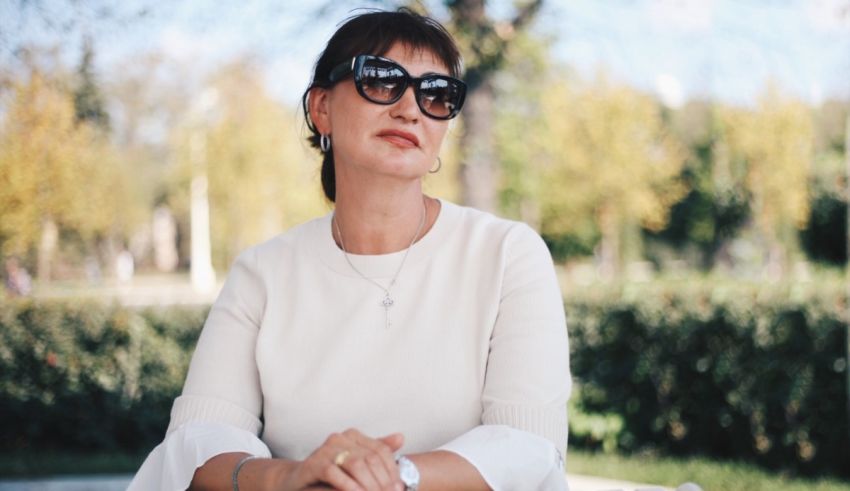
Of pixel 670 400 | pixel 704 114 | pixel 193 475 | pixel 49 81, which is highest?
pixel 704 114

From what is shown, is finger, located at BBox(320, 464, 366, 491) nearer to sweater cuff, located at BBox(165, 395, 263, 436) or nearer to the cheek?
sweater cuff, located at BBox(165, 395, 263, 436)

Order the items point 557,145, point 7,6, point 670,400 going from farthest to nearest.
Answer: point 557,145
point 670,400
point 7,6

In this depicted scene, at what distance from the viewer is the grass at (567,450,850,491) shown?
18.5 feet

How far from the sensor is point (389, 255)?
73.9 inches

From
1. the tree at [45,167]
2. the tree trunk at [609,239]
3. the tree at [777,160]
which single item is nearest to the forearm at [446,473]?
the tree at [45,167]

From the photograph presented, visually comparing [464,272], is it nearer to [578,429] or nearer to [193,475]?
[193,475]

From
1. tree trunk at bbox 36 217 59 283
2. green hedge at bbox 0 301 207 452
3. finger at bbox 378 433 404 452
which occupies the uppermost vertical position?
finger at bbox 378 433 404 452

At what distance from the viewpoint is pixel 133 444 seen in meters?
7.24

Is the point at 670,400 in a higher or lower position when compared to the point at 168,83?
lower

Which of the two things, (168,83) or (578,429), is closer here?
(578,429)

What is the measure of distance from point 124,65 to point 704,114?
89.9 feet

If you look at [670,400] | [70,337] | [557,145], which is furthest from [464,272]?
[557,145]

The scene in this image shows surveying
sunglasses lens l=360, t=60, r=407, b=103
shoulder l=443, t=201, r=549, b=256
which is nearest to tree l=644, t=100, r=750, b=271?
shoulder l=443, t=201, r=549, b=256

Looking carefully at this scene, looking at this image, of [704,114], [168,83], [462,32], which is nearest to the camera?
[462,32]
